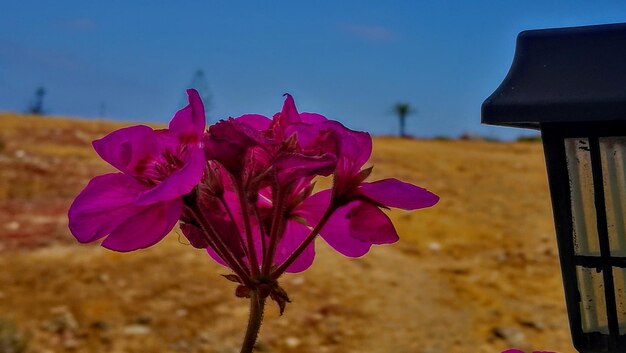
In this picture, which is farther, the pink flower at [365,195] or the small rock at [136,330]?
the small rock at [136,330]

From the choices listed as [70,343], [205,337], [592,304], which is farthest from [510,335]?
[592,304]

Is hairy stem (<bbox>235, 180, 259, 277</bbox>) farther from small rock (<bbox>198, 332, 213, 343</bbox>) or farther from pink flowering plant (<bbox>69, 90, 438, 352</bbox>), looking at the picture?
small rock (<bbox>198, 332, 213, 343</bbox>)

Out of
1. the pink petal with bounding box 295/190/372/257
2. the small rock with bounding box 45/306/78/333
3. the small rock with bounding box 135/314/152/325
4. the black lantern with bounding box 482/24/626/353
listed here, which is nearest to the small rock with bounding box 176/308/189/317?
the small rock with bounding box 135/314/152/325

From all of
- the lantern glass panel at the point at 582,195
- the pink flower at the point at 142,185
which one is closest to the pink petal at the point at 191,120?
the pink flower at the point at 142,185

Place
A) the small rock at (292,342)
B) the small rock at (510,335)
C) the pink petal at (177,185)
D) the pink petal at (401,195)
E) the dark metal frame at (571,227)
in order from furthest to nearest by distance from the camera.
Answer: the small rock at (510,335) < the small rock at (292,342) < the dark metal frame at (571,227) < the pink petal at (401,195) < the pink petal at (177,185)

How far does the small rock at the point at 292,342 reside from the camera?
545 cm

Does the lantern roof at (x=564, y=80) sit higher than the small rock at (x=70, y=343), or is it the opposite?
the lantern roof at (x=564, y=80)

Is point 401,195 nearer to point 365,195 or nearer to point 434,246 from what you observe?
point 365,195

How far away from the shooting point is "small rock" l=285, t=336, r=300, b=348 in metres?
5.45

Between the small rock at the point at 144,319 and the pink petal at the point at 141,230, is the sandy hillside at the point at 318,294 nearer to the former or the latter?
the small rock at the point at 144,319

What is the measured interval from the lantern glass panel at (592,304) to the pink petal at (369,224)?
425 millimetres

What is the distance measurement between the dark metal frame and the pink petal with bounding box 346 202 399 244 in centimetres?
33

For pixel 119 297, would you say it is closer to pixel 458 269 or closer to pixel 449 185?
pixel 458 269

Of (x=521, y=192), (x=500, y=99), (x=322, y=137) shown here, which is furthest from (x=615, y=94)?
(x=521, y=192)
